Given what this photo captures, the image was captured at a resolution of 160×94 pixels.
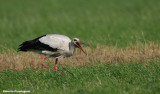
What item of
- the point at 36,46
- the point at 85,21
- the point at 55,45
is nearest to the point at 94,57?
the point at 55,45

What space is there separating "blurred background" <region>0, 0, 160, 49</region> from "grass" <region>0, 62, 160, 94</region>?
3.50 meters

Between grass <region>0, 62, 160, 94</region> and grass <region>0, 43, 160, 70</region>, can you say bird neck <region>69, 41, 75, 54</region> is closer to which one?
grass <region>0, 43, 160, 70</region>

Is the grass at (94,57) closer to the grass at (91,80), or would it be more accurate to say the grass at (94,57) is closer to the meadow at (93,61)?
the meadow at (93,61)

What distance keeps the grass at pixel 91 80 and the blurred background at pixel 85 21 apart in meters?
3.50

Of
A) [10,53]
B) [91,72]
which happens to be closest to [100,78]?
[91,72]

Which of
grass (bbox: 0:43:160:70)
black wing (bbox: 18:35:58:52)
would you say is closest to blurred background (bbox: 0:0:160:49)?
grass (bbox: 0:43:160:70)

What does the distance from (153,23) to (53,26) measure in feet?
18.0

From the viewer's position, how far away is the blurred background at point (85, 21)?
1478 cm

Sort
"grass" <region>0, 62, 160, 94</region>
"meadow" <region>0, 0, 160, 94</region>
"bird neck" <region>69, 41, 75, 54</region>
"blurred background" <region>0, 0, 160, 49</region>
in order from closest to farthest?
"grass" <region>0, 62, 160, 94</region> < "meadow" <region>0, 0, 160, 94</region> < "bird neck" <region>69, 41, 75, 54</region> < "blurred background" <region>0, 0, 160, 49</region>

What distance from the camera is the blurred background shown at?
14.8 metres

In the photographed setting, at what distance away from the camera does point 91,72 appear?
28.5ft

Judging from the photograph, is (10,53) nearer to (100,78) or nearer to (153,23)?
(100,78)

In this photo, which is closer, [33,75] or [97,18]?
[33,75]

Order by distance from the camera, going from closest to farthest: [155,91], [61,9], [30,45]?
[155,91], [30,45], [61,9]
